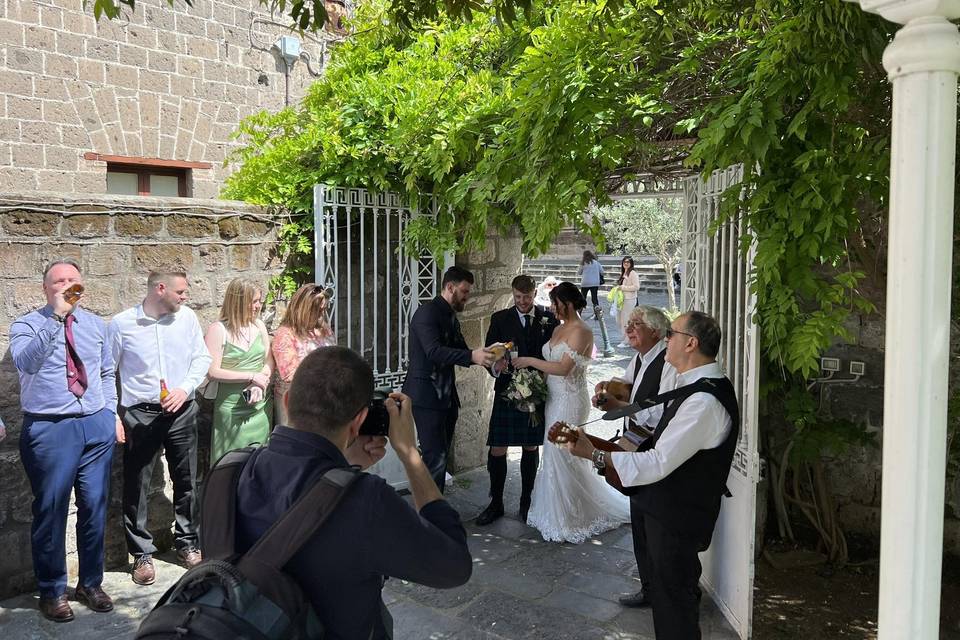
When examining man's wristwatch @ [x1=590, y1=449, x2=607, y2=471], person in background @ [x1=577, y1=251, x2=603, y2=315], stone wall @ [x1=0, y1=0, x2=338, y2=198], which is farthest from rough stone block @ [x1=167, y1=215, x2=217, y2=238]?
person in background @ [x1=577, y1=251, x2=603, y2=315]

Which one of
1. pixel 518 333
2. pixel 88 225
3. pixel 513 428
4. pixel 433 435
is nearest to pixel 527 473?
pixel 513 428

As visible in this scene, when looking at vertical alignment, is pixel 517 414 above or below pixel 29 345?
below

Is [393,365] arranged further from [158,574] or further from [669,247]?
[669,247]

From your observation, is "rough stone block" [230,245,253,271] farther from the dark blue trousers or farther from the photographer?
the photographer

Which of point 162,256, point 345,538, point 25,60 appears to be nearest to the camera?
point 345,538

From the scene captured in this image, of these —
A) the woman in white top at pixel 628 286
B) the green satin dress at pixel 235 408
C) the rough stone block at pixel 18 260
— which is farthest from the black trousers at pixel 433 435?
the woman in white top at pixel 628 286

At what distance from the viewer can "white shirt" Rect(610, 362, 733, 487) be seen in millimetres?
3377

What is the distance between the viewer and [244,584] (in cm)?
173

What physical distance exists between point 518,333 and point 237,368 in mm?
2151

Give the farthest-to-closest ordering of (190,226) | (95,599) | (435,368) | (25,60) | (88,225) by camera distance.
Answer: (25,60) → (435,368) → (190,226) → (88,225) → (95,599)

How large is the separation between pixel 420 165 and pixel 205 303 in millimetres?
1810

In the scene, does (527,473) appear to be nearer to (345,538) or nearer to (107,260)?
(107,260)

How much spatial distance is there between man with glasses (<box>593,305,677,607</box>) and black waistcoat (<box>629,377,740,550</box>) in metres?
0.67

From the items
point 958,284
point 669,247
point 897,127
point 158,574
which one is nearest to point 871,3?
point 897,127
